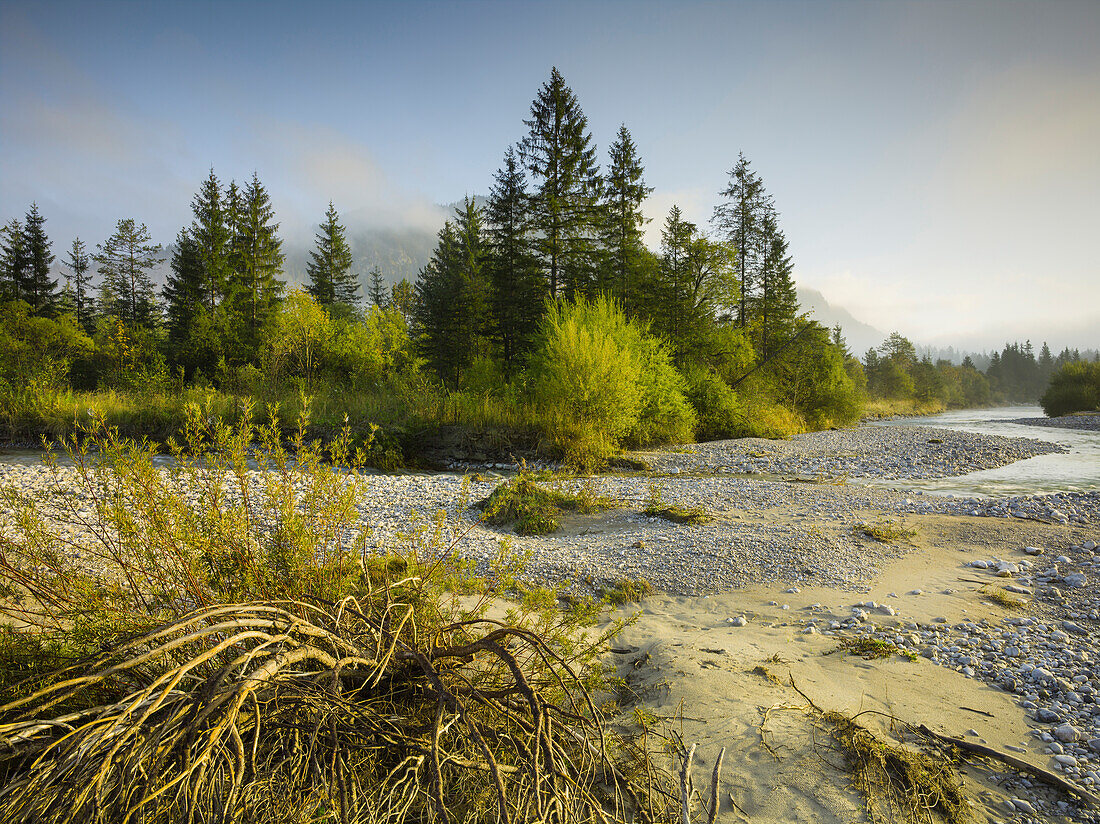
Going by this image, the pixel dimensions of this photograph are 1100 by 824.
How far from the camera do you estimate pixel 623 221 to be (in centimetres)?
2273

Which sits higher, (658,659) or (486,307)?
(486,307)

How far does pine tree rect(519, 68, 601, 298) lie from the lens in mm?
20906

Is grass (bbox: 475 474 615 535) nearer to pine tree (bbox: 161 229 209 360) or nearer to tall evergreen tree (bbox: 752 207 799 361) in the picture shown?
tall evergreen tree (bbox: 752 207 799 361)

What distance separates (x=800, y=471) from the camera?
13.1 m

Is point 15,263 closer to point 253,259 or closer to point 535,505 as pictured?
point 253,259

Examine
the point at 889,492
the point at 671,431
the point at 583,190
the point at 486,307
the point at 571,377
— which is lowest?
the point at 889,492

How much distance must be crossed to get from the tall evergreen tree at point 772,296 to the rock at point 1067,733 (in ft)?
93.6

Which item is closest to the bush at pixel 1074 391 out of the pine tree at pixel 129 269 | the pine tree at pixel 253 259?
the pine tree at pixel 253 259

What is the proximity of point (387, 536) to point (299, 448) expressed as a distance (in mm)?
3866

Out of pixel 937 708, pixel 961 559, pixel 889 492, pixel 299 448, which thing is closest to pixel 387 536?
pixel 299 448

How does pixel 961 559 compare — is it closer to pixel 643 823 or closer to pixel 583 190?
pixel 643 823

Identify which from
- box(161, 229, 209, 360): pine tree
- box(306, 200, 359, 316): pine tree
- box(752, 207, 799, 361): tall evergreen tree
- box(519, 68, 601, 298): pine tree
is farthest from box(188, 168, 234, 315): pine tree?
box(752, 207, 799, 361): tall evergreen tree

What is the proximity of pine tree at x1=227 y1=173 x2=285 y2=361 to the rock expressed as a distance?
36.0 m

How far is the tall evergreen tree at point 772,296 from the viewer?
29.6 m
